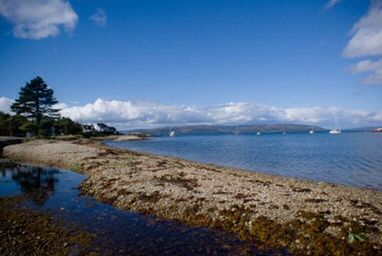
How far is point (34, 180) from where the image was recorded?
29.8 meters

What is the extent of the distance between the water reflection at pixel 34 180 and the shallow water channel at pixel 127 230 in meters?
0.08

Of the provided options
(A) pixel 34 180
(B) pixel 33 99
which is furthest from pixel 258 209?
(B) pixel 33 99

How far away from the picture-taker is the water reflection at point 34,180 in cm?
2348

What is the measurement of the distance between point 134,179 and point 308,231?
1594 centimetres

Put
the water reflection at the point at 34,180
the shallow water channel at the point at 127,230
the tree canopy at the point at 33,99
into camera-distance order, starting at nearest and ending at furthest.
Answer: the shallow water channel at the point at 127,230
the water reflection at the point at 34,180
the tree canopy at the point at 33,99

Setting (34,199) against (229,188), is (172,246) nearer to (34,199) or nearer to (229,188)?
(229,188)

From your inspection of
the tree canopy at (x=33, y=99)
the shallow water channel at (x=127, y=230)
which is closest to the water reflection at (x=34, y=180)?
the shallow water channel at (x=127, y=230)

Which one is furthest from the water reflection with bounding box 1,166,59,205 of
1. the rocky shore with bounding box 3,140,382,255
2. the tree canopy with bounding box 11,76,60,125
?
the tree canopy with bounding box 11,76,60,125

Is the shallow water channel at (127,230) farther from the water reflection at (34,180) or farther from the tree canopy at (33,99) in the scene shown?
the tree canopy at (33,99)

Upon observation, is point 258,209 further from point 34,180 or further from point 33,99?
point 33,99

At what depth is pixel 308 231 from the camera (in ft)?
45.6

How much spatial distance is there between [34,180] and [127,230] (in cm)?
1889

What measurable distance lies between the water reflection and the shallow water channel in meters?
0.08

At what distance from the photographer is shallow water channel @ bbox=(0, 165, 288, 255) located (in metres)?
13.2
